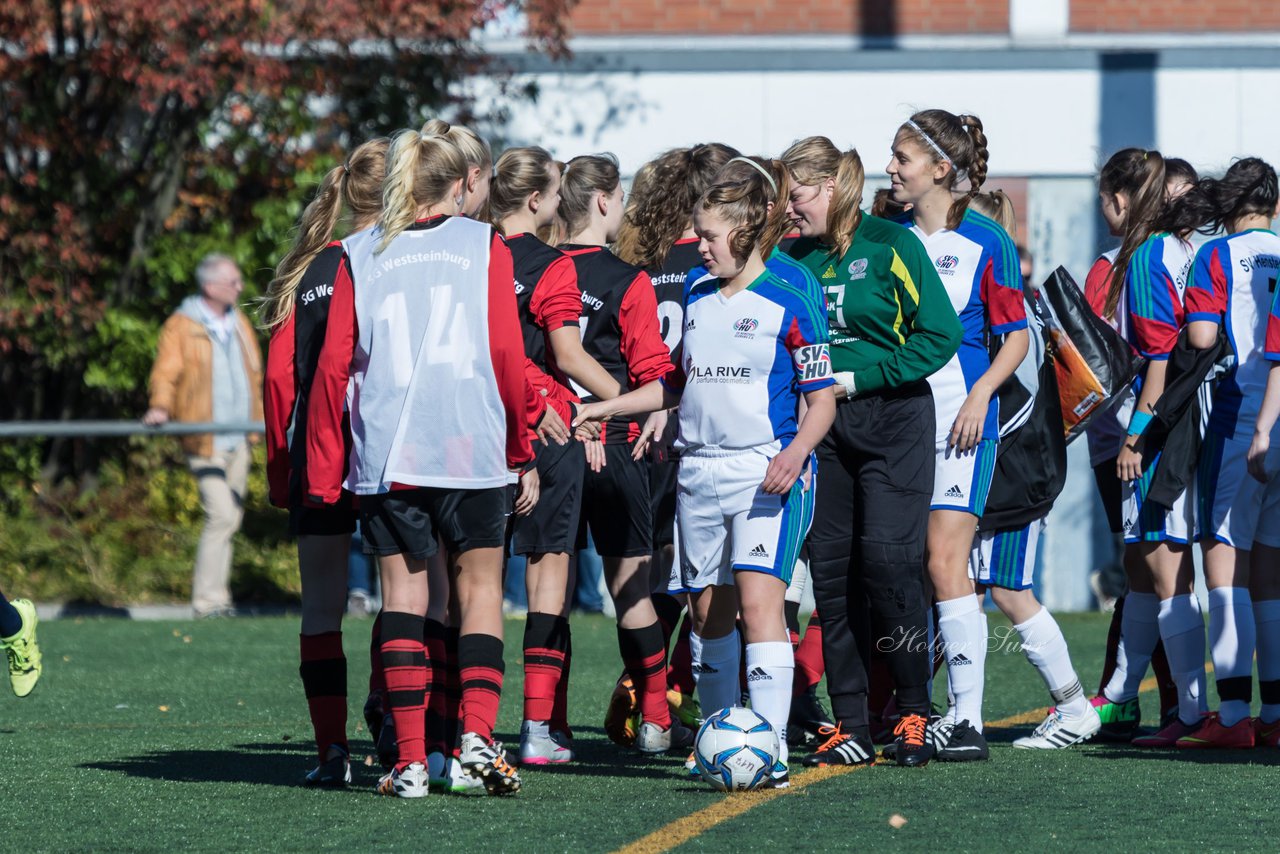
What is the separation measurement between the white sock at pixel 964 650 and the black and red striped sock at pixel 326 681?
193 centimetres

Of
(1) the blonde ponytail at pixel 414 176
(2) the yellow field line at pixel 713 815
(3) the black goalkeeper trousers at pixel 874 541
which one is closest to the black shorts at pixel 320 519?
(1) the blonde ponytail at pixel 414 176

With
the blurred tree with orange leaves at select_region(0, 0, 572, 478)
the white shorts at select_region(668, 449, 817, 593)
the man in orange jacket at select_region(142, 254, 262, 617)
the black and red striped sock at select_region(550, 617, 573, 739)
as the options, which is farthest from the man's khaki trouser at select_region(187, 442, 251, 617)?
the white shorts at select_region(668, 449, 817, 593)

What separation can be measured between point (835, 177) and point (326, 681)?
87.3 inches

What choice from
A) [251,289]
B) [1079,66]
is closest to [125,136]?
[251,289]

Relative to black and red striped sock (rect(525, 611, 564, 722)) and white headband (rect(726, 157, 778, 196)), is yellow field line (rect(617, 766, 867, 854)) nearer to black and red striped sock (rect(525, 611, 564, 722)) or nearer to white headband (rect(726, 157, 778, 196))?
black and red striped sock (rect(525, 611, 564, 722))

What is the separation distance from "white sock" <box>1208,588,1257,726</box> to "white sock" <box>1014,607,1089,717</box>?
50cm

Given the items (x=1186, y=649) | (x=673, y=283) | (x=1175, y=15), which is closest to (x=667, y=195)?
(x=673, y=283)

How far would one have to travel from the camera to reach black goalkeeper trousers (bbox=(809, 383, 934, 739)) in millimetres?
6152

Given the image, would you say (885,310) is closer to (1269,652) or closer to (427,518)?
(427,518)

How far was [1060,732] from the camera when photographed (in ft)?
22.4

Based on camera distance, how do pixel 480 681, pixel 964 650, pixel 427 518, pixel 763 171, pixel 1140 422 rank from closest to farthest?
pixel 427 518, pixel 480 681, pixel 763 171, pixel 964 650, pixel 1140 422

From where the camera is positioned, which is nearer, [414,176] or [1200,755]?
[414,176]

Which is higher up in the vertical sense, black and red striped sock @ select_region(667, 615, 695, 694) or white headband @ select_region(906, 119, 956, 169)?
white headband @ select_region(906, 119, 956, 169)

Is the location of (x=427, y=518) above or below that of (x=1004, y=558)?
above
